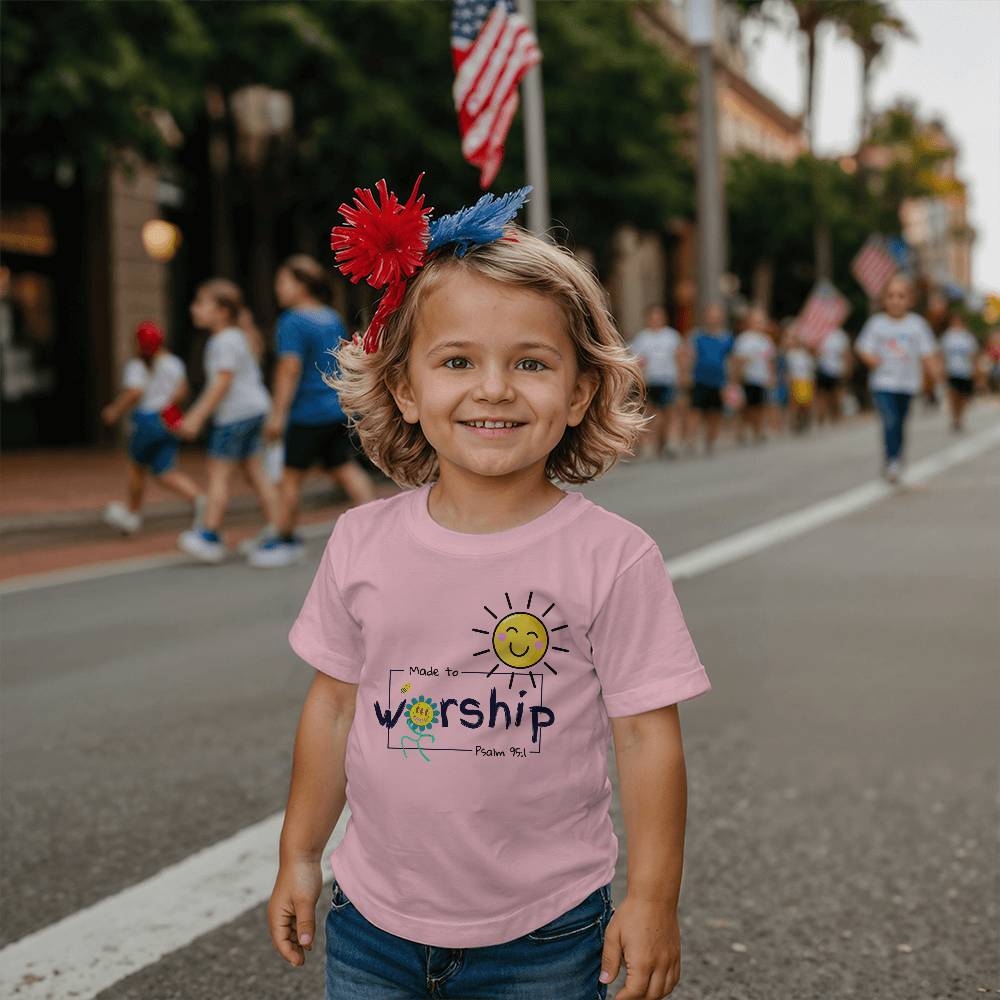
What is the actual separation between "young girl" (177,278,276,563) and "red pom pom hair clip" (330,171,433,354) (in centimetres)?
790

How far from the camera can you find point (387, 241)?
2.08 m

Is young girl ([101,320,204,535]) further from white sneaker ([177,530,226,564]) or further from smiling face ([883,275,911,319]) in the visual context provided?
smiling face ([883,275,911,319])

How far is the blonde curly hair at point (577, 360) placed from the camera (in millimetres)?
2053

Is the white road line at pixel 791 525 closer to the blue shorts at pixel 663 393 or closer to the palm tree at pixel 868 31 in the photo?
the blue shorts at pixel 663 393

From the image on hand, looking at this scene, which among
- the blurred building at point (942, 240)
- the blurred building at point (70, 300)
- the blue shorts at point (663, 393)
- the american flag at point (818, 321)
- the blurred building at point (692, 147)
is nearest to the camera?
the blue shorts at point (663, 393)

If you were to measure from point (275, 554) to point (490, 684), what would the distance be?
7855 mm

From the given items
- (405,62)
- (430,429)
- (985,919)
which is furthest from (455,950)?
(405,62)

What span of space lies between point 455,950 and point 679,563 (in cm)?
767

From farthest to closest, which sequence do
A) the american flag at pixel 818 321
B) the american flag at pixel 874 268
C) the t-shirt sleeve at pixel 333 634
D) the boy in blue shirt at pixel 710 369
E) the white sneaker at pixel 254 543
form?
the american flag at pixel 874 268 → the american flag at pixel 818 321 → the boy in blue shirt at pixel 710 369 → the white sneaker at pixel 254 543 → the t-shirt sleeve at pixel 333 634

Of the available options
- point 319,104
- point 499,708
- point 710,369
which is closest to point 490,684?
point 499,708

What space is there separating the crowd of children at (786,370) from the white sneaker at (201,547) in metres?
4.62

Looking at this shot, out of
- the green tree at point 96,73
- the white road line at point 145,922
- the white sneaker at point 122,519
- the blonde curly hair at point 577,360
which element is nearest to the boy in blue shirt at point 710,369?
the green tree at point 96,73

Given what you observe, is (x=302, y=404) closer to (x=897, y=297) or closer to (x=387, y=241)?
(x=897, y=297)

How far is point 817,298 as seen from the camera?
3491 centimetres
